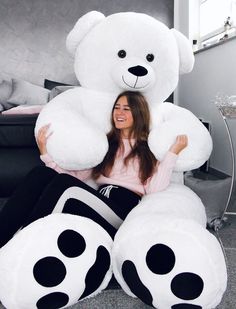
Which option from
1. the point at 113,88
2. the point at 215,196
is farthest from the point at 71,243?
the point at 215,196

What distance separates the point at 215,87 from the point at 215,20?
2.74ft

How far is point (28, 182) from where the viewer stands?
1.19 metres

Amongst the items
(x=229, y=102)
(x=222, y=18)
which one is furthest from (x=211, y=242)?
(x=222, y=18)

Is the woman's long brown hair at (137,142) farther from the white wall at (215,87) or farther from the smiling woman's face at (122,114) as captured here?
the white wall at (215,87)

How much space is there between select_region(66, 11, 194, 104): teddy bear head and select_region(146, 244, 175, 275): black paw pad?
61 centimetres

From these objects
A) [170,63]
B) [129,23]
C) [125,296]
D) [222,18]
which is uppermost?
[222,18]

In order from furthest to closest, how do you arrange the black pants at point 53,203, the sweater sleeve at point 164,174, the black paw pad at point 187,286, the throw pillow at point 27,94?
the throw pillow at point 27,94, the sweater sleeve at point 164,174, the black pants at point 53,203, the black paw pad at point 187,286

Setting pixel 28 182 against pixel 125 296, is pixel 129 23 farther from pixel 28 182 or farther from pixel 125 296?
pixel 125 296

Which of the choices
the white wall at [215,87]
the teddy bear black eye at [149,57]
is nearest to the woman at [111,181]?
the teddy bear black eye at [149,57]

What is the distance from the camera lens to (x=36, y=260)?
2.86 feet

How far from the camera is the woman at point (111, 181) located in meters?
1.09

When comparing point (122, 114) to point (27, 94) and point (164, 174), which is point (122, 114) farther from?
point (27, 94)

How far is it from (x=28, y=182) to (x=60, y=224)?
295 mm

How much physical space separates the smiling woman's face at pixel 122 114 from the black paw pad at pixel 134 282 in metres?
0.55
